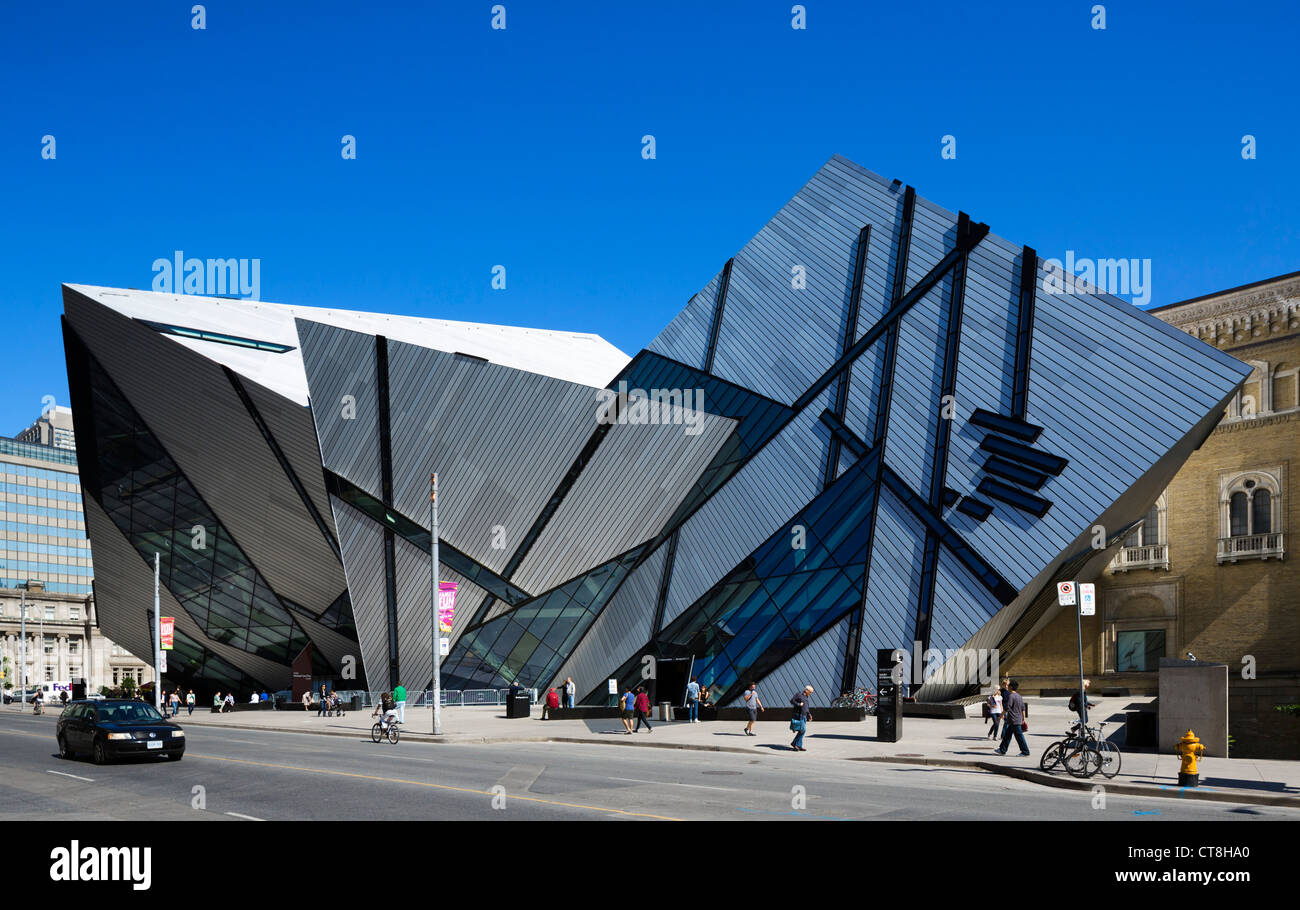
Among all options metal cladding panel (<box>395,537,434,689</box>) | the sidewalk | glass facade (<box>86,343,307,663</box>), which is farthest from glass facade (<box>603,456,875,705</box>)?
glass facade (<box>86,343,307,663</box>)


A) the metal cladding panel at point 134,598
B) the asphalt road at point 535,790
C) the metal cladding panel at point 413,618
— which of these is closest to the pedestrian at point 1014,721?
the asphalt road at point 535,790

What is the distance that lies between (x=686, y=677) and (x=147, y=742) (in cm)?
1922

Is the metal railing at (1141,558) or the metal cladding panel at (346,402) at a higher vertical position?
the metal cladding panel at (346,402)

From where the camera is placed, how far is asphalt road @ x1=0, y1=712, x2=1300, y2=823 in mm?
14398

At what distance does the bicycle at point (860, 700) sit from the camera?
32.6 metres

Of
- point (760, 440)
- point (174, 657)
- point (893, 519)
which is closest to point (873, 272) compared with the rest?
point (760, 440)

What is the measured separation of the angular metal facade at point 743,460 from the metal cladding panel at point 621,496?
0.10 metres

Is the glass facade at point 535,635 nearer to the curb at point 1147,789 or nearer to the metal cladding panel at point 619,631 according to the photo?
the metal cladding panel at point 619,631

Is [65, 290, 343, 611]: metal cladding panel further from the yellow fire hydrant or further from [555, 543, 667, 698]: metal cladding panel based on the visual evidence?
the yellow fire hydrant

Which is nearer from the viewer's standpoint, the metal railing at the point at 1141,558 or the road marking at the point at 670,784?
the road marking at the point at 670,784

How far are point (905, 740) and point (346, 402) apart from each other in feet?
110

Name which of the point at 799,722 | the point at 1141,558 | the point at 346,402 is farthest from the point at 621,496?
the point at 1141,558

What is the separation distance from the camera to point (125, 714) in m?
24.5
